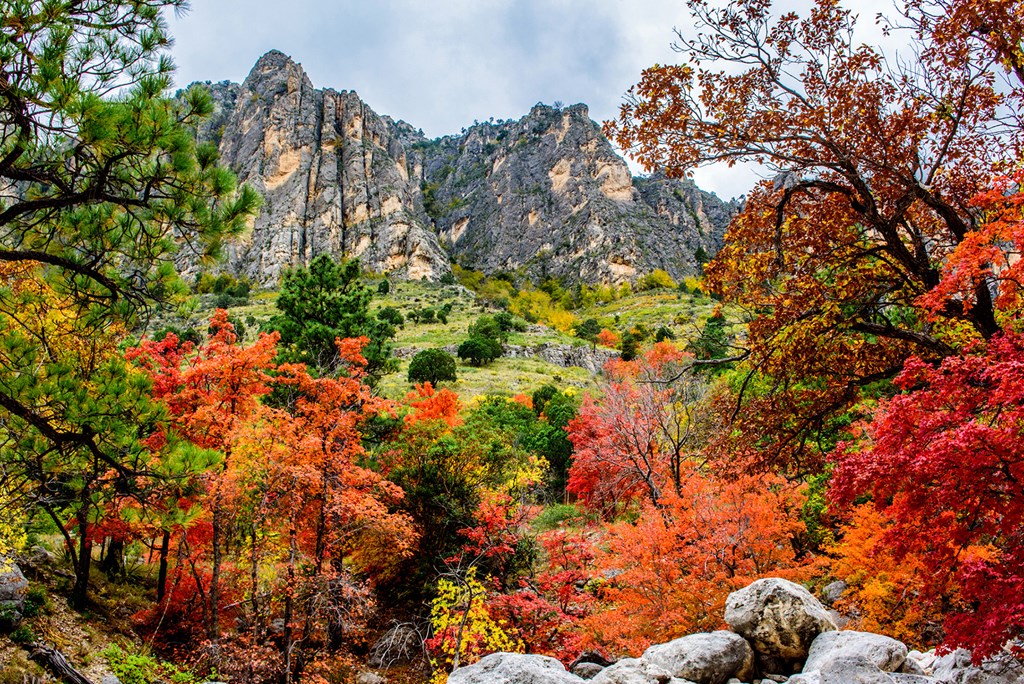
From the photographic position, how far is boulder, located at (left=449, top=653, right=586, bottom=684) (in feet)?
19.8

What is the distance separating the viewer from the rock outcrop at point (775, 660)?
19.9ft

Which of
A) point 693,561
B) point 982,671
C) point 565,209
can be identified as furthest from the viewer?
point 565,209

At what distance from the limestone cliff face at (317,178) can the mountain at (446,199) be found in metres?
0.24

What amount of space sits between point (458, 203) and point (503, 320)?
87457mm

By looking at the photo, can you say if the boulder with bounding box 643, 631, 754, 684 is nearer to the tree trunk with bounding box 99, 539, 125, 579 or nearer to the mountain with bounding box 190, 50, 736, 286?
the tree trunk with bounding box 99, 539, 125, 579

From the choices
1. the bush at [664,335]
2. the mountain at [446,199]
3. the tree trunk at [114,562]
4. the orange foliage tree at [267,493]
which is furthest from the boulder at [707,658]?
the mountain at [446,199]

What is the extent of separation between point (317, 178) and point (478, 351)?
6850cm

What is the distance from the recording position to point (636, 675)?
7164mm

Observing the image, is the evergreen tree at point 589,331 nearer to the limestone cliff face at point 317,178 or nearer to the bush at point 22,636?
the limestone cliff face at point 317,178

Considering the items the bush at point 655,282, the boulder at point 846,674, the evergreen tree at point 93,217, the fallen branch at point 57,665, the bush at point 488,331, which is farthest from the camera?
the bush at point 655,282

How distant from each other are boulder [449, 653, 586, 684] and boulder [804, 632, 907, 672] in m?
3.44

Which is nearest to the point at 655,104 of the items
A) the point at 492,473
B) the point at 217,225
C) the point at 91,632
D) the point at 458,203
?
the point at 217,225

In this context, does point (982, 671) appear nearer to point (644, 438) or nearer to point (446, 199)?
point (644, 438)

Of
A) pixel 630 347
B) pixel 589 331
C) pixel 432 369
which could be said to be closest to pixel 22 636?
pixel 432 369
